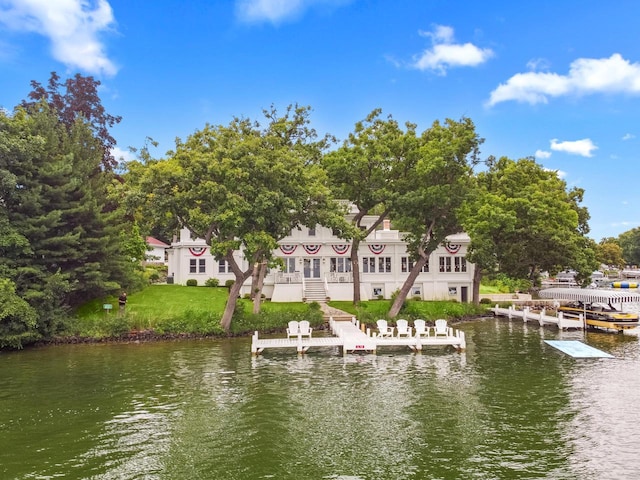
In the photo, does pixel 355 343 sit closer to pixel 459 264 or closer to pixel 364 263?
pixel 364 263

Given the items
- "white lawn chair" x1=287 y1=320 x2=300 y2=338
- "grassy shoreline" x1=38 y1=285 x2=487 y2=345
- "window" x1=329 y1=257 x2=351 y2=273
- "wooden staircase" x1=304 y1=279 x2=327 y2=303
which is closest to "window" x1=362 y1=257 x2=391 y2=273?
"window" x1=329 y1=257 x2=351 y2=273

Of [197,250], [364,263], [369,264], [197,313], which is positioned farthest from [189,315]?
[369,264]

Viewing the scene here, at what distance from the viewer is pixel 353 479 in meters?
10.6

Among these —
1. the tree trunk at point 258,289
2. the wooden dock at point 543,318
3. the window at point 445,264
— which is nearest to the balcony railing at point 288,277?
the tree trunk at point 258,289

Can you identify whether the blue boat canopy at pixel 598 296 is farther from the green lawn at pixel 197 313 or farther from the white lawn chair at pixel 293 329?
the white lawn chair at pixel 293 329

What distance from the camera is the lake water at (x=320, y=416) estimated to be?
37.3 ft

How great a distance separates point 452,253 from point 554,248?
9.28 meters

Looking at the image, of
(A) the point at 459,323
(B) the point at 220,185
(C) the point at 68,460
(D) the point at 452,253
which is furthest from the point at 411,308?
(C) the point at 68,460

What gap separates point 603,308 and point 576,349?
457 inches

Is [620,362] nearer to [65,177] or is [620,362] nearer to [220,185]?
[220,185]

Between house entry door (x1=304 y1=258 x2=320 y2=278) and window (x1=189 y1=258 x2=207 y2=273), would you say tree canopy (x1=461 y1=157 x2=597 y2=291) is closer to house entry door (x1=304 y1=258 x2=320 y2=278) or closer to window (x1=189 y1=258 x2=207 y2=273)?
house entry door (x1=304 y1=258 x2=320 y2=278)

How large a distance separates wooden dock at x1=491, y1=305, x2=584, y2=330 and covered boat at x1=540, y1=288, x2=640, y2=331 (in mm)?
764

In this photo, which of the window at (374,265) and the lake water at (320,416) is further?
the window at (374,265)

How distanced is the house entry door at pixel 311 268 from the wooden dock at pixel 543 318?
17.1 m
